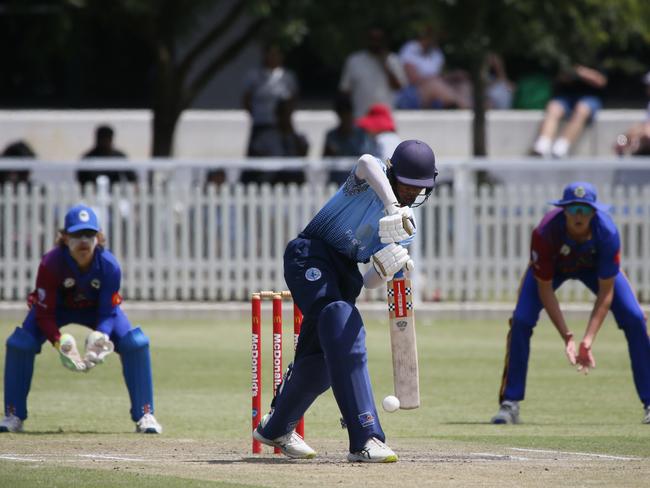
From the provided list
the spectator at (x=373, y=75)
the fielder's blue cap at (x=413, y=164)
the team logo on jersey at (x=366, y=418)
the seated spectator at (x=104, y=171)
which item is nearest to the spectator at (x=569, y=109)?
the spectator at (x=373, y=75)

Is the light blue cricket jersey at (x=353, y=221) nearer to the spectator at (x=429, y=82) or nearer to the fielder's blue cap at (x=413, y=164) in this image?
the fielder's blue cap at (x=413, y=164)

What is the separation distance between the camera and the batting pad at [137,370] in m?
11.3

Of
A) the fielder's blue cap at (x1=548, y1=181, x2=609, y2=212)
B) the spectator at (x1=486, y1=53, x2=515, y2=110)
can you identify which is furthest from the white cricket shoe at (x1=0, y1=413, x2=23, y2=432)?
the spectator at (x1=486, y1=53, x2=515, y2=110)

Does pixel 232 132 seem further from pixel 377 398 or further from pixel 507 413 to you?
pixel 507 413

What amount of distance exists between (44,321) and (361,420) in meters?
3.14

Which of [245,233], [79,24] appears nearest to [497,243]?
[245,233]

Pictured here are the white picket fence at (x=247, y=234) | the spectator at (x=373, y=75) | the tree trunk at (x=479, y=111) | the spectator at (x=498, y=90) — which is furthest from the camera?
the spectator at (x=498, y=90)

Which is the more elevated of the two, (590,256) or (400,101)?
(400,101)

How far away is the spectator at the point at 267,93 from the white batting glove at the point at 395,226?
1337cm

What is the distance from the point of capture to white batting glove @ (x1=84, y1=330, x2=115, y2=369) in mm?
10750

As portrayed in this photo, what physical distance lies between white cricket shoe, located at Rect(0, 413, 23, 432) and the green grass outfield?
0.11m

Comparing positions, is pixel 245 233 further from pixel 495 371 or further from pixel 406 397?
pixel 406 397

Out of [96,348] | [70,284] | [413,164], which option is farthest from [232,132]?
[413,164]

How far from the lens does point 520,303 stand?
12227 millimetres
